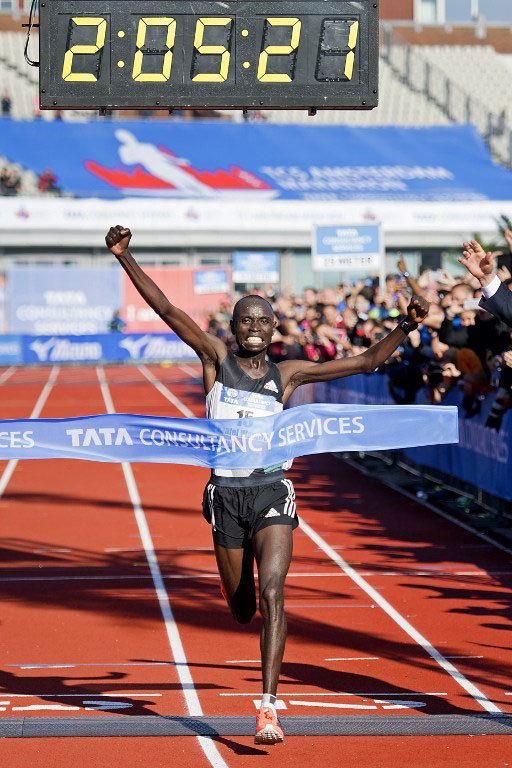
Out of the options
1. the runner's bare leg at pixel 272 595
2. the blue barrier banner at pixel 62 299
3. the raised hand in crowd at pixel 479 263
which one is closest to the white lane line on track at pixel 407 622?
the runner's bare leg at pixel 272 595

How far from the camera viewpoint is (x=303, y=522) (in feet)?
52.7

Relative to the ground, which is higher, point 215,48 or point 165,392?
point 215,48

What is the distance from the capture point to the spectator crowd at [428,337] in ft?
44.8

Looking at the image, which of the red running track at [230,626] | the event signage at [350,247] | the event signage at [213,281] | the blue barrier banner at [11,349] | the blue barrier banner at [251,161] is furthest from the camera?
the blue barrier banner at [251,161]

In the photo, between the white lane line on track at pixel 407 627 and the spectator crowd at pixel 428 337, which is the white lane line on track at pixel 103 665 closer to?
the white lane line on track at pixel 407 627

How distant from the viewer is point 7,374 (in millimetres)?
45812

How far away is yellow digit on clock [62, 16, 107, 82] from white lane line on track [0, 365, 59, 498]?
7.97 m

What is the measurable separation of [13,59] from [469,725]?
59396 millimetres

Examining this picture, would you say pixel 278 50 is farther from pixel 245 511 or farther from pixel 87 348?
pixel 87 348

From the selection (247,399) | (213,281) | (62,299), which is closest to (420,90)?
(213,281)

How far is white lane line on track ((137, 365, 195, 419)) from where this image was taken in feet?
103

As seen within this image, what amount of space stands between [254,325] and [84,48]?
12.6ft

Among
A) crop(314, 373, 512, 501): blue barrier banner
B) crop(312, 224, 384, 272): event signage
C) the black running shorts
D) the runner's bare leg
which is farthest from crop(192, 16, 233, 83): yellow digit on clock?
crop(312, 224, 384, 272): event signage

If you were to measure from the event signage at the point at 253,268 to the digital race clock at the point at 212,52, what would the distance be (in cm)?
2492
